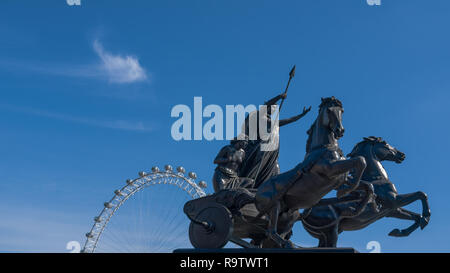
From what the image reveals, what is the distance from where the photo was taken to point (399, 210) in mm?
12242

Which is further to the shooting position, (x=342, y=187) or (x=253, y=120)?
(x=253, y=120)

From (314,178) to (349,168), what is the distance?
0.75 metres

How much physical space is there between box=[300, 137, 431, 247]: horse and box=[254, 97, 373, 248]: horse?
3.94 feet

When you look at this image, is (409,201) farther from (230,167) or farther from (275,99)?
(230,167)

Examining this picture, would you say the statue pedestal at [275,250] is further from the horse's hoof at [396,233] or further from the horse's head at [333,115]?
the horse's hoof at [396,233]

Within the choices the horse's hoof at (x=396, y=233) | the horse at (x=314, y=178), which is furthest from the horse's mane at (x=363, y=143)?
the horse at (x=314, y=178)

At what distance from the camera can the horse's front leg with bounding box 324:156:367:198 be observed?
821cm

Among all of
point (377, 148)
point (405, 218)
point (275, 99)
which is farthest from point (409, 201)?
point (275, 99)

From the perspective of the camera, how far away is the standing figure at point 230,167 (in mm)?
11336

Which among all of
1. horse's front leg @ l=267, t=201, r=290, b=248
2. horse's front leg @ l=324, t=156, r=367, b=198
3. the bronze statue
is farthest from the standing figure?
horse's front leg @ l=324, t=156, r=367, b=198
